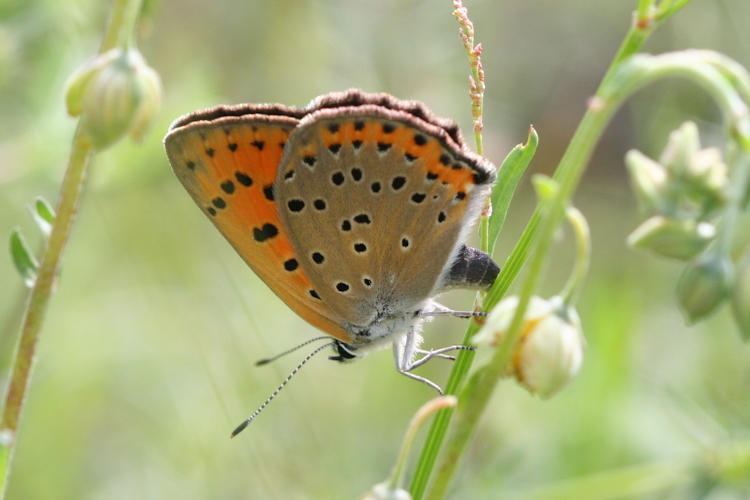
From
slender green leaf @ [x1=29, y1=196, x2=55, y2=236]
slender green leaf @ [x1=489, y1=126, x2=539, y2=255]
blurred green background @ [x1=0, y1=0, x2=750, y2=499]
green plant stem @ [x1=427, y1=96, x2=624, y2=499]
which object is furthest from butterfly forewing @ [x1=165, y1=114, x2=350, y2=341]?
green plant stem @ [x1=427, y1=96, x2=624, y2=499]

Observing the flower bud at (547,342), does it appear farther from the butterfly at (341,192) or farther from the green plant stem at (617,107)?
the butterfly at (341,192)

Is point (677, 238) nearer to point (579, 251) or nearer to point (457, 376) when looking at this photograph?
point (579, 251)

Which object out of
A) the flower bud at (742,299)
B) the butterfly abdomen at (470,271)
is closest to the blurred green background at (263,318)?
the butterfly abdomen at (470,271)

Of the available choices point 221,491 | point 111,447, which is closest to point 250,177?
point 221,491

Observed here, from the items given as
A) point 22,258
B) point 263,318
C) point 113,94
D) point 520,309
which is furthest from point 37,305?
point 263,318

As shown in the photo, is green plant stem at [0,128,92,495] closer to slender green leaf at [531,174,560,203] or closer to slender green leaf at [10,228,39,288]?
slender green leaf at [10,228,39,288]

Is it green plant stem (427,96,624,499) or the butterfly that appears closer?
green plant stem (427,96,624,499)
